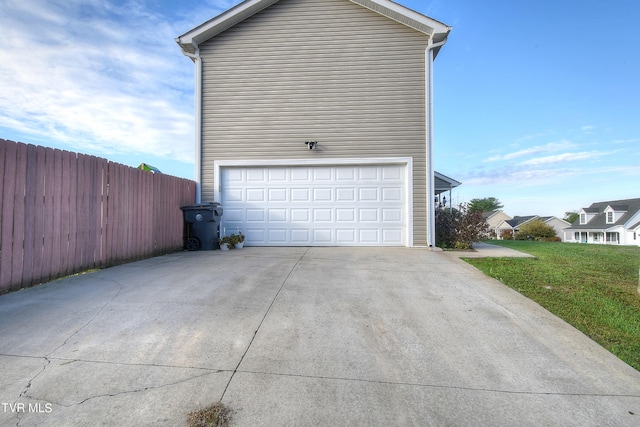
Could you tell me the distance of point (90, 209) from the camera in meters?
4.91

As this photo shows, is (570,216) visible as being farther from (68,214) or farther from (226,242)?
(68,214)

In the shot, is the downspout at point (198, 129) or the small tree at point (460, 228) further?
the downspout at point (198, 129)

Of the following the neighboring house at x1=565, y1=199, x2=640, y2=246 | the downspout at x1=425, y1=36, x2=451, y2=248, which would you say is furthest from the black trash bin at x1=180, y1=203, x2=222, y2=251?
the neighboring house at x1=565, y1=199, x2=640, y2=246

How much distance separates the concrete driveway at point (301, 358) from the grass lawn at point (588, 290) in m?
0.22

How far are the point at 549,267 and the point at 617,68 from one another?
25.6ft

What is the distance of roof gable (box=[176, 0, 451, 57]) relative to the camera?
24.9 ft

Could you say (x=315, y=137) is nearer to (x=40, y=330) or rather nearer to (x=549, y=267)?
(x=549, y=267)

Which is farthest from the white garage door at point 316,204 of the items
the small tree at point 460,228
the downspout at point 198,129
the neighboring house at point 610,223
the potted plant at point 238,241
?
the neighboring house at point 610,223

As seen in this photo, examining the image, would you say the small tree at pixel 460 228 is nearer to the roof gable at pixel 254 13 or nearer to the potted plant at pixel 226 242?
the roof gable at pixel 254 13

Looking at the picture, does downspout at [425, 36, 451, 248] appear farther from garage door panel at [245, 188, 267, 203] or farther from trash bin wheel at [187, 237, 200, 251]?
trash bin wheel at [187, 237, 200, 251]

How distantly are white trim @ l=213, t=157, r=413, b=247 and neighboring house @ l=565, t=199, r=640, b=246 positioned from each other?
32.6m

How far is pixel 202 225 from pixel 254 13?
625 cm

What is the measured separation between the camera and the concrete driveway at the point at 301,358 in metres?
1.72

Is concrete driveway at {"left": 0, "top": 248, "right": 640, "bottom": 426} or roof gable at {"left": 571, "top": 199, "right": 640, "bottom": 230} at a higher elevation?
roof gable at {"left": 571, "top": 199, "right": 640, "bottom": 230}
